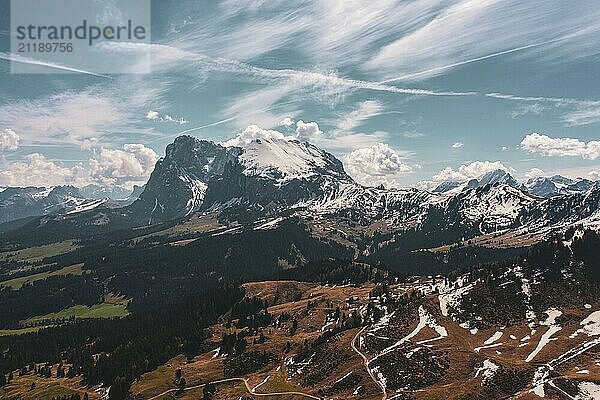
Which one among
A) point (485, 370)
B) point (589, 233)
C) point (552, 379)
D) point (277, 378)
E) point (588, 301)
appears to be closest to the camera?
point (552, 379)

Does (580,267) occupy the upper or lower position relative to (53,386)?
upper

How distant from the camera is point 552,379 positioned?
119 metres

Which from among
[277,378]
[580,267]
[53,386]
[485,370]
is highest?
[580,267]

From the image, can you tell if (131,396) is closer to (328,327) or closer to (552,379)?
(328,327)

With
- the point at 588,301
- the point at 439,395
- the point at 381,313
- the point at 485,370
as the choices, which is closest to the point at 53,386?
the point at 381,313

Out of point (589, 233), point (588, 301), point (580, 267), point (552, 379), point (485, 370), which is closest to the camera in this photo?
point (552, 379)

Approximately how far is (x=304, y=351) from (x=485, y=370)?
6699 centimetres

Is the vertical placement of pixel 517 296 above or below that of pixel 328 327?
above

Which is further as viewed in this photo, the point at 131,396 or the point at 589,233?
the point at 589,233

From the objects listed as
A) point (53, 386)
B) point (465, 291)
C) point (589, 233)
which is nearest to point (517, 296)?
point (465, 291)

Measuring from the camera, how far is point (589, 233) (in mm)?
198125

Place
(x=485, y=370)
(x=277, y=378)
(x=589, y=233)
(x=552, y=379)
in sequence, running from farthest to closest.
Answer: (x=589, y=233) → (x=277, y=378) → (x=485, y=370) → (x=552, y=379)

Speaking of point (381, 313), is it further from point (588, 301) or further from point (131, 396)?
point (131, 396)

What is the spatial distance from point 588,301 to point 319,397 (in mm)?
111818
